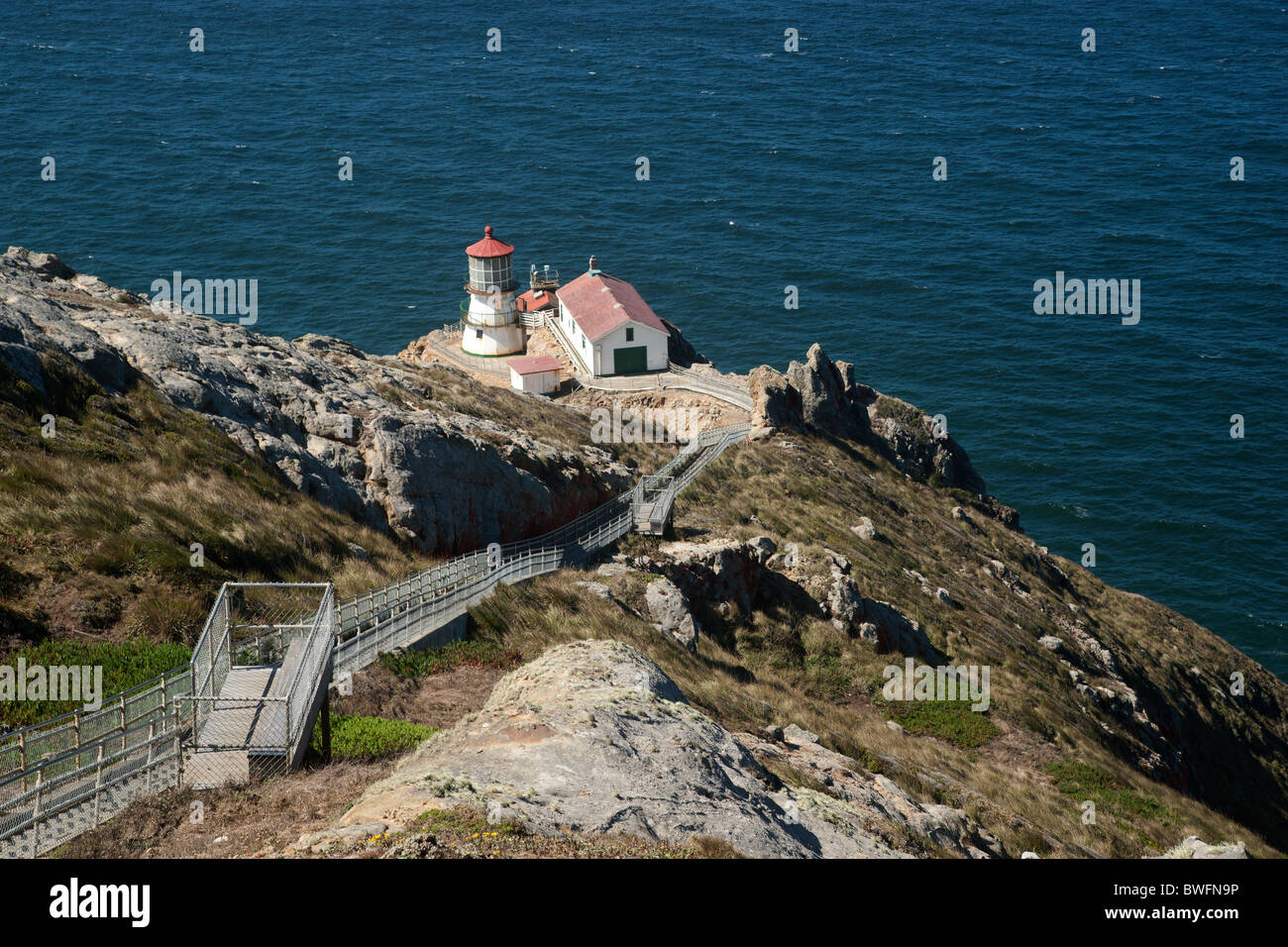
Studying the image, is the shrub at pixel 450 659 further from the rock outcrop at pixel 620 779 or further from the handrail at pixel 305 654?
the rock outcrop at pixel 620 779

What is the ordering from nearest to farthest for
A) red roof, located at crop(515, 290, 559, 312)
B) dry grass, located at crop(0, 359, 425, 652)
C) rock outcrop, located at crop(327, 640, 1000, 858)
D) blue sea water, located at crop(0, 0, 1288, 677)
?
rock outcrop, located at crop(327, 640, 1000, 858)
dry grass, located at crop(0, 359, 425, 652)
red roof, located at crop(515, 290, 559, 312)
blue sea water, located at crop(0, 0, 1288, 677)

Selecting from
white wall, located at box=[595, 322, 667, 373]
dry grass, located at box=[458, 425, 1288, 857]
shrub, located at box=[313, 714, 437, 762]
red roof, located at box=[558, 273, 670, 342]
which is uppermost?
red roof, located at box=[558, 273, 670, 342]

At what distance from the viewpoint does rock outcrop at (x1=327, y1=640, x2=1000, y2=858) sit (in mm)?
15531

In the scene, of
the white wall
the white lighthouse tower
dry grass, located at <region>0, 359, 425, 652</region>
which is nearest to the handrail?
dry grass, located at <region>0, 359, 425, 652</region>

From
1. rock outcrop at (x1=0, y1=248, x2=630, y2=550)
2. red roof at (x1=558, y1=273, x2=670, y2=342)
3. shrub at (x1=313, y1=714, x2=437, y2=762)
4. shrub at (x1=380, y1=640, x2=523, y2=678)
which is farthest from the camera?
red roof at (x1=558, y1=273, x2=670, y2=342)

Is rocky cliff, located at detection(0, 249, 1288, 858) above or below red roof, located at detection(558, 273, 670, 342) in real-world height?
below

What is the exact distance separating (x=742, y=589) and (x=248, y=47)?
16326cm

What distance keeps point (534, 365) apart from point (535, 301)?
1366cm

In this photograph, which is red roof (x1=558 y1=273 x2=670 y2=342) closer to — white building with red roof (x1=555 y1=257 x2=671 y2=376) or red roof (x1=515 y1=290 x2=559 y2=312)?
white building with red roof (x1=555 y1=257 x2=671 y2=376)

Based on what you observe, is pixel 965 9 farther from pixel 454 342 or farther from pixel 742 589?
pixel 742 589

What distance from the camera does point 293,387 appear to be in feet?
119

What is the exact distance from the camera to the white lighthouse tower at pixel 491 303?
247ft

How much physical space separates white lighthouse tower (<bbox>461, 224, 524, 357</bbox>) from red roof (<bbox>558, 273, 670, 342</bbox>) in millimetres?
3939

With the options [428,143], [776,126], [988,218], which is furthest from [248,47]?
[988,218]
